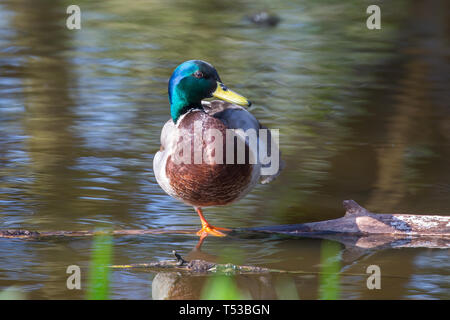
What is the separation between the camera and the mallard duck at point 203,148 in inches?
181

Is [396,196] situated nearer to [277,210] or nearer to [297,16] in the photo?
[277,210]

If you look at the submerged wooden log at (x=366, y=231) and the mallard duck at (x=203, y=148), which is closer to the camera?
the mallard duck at (x=203, y=148)

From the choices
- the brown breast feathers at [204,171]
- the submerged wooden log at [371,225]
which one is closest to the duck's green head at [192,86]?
the brown breast feathers at [204,171]

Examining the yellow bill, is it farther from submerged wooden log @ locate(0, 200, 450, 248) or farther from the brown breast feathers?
submerged wooden log @ locate(0, 200, 450, 248)

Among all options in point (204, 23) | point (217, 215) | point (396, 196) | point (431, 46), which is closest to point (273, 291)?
point (217, 215)

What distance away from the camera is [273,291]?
3.95 meters

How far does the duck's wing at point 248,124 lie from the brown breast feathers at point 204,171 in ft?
0.54

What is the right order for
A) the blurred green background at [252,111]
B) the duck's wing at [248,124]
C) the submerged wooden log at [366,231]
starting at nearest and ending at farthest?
the blurred green background at [252,111]
the submerged wooden log at [366,231]
the duck's wing at [248,124]

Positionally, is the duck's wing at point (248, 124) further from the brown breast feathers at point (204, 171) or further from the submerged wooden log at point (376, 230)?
the submerged wooden log at point (376, 230)

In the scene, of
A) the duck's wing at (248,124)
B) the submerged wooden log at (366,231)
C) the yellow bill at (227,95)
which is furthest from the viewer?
the yellow bill at (227,95)

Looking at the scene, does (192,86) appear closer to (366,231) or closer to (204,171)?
(204,171)

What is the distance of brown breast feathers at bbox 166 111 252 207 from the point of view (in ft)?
15.0

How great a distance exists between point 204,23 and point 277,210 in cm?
721

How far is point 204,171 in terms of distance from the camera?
4586 mm
